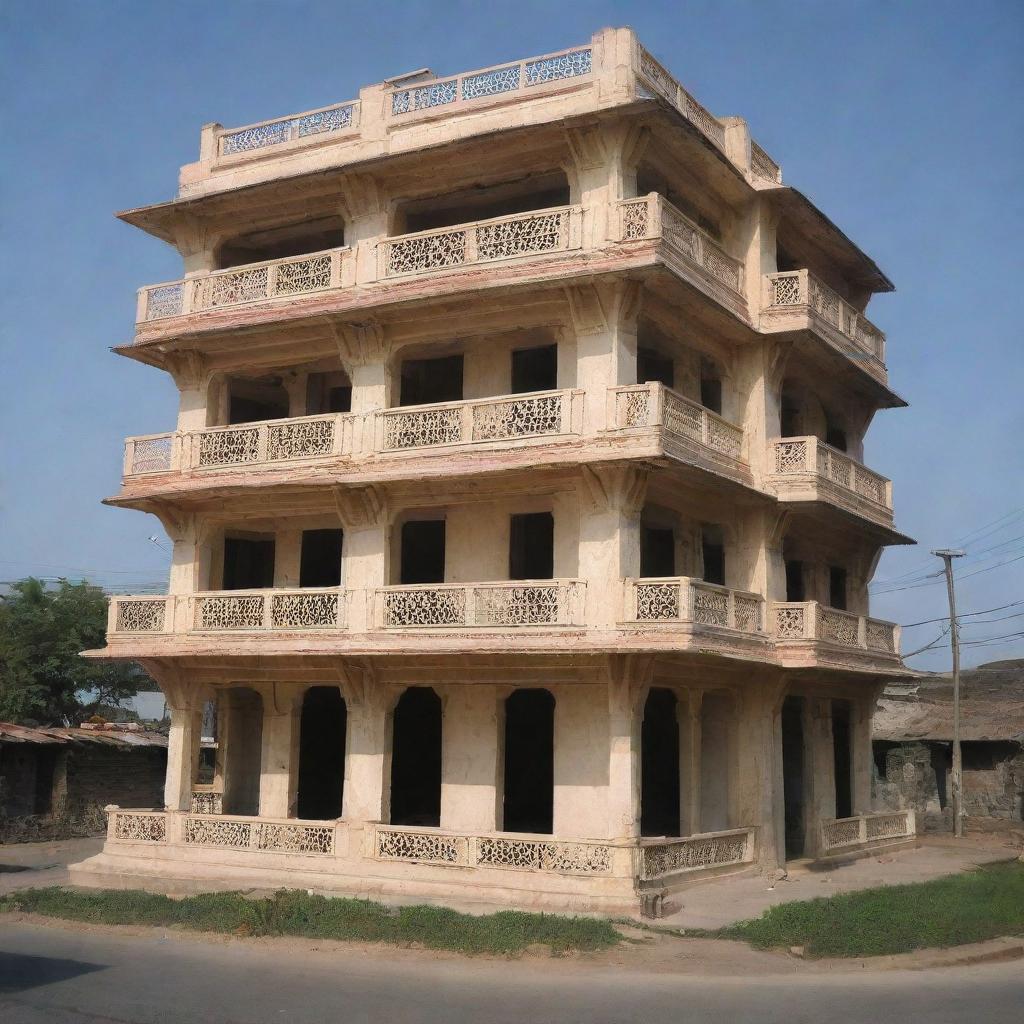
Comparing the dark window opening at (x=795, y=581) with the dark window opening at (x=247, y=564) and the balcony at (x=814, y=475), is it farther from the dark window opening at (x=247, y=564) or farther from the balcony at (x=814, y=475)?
the dark window opening at (x=247, y=564)

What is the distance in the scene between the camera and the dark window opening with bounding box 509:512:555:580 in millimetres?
21734

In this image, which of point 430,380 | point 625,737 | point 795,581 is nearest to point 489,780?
point 625,737

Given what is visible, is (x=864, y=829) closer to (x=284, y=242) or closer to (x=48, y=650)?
(x=284, y=242)

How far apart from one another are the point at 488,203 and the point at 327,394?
5.08 meters

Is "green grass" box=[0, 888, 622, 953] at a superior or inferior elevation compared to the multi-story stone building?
inferior

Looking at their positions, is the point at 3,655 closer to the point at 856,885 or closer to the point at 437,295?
the point at 437,295

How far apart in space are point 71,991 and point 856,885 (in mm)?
13073

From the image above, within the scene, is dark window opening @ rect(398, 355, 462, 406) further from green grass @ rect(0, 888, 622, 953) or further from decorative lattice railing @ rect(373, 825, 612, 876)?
green grass @ rect(0, 888, 622, 953)

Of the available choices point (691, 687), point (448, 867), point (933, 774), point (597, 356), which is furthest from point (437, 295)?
point (933, 774)

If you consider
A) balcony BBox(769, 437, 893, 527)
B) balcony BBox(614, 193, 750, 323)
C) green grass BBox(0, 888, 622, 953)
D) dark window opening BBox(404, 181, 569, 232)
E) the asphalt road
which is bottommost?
the asphalt road

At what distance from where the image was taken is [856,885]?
811 inches

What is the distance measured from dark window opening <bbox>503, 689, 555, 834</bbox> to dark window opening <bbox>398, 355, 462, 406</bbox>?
579cm

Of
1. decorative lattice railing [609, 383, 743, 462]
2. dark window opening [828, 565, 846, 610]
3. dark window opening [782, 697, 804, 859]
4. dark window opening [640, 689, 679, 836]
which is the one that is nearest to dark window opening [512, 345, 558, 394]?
decorative lattice railing [609, 383, 743, 462]

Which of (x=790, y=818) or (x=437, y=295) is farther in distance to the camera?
(x=790, y=818)
